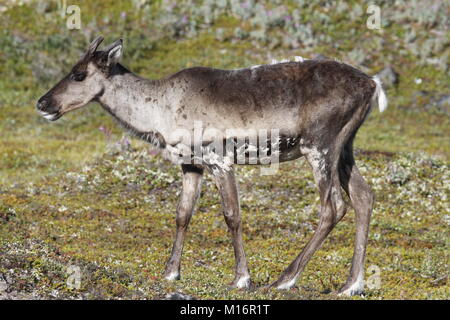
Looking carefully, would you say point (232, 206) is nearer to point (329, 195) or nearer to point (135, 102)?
point (329, 195)

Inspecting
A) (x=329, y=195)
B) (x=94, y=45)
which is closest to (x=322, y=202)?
(x=329, y=195)

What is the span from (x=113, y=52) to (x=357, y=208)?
170 inches

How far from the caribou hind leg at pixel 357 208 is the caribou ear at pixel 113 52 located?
12.1 ft

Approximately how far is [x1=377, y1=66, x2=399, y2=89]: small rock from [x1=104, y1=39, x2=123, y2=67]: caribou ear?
2121 cm

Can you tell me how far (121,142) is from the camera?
2072 cm

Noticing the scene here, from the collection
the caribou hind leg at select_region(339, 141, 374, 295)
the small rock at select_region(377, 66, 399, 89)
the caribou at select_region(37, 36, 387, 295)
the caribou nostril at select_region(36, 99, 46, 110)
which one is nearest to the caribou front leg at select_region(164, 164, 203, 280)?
the caribou at select_region(37, 36, 387, 295)

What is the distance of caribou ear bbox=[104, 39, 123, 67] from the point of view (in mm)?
11773

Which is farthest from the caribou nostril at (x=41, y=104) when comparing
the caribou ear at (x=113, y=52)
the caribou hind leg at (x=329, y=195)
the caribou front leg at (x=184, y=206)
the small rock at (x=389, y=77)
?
the small rock at (x=389, y=77)

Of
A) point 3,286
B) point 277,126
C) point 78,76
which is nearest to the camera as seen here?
point 3,286

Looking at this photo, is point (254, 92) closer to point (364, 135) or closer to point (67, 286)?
point (67, 286)

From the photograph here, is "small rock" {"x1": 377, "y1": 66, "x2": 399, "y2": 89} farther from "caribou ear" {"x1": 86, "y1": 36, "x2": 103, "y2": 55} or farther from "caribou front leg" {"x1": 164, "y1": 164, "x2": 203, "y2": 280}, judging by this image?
"caribou ear" {"x1": 86, "y1": 36, "x2": 103, "y2": 55}

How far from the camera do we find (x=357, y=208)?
11.5m

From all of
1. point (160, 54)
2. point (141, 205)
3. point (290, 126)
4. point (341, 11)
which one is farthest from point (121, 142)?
point (341, 11)
